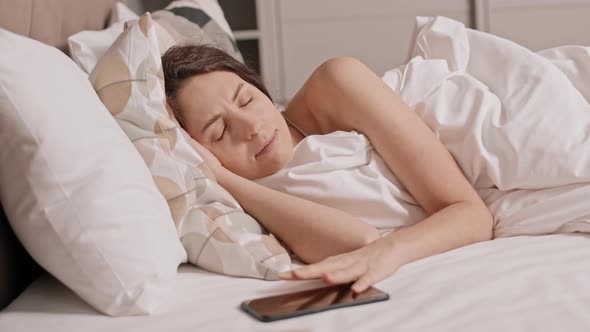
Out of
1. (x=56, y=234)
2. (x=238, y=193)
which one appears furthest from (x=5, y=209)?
(x=238, y=193)

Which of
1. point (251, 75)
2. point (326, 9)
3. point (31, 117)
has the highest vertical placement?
point (31, 117)

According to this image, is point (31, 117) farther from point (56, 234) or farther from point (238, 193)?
point (238, 193)

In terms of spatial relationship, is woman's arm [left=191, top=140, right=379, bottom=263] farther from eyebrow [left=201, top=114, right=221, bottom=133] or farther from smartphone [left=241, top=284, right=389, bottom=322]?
smartphone [left=241, top=284, right=389, bottom=322]

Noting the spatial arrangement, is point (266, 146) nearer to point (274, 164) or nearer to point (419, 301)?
point (274, 164)

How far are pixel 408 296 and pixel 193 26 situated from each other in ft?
3.99

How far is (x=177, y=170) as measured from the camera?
141cm

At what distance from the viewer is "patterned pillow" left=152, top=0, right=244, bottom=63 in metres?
2.00

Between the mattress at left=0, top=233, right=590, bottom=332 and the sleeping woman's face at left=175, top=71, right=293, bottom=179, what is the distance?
308mm

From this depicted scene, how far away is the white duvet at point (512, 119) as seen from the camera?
4.83 ft

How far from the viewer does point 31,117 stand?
112 cm

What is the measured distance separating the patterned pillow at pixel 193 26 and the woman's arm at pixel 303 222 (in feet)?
1.82

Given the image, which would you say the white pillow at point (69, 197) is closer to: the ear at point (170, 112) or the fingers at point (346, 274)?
the fingers at point (346, 274)

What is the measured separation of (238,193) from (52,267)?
1.46 feet

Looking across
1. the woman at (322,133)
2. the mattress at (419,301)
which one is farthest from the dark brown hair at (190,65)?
the mattress at (419,301)
